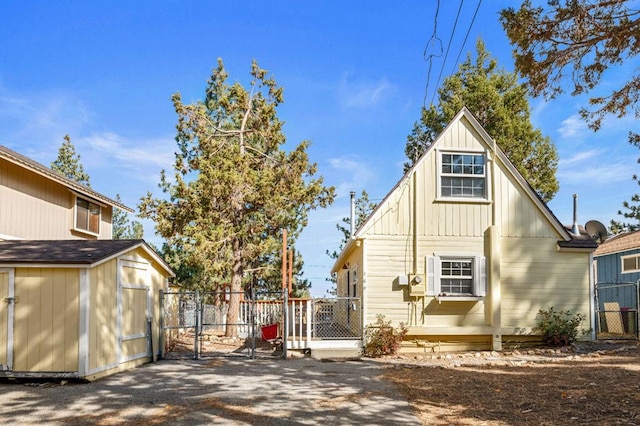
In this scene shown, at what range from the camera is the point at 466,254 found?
14219 millimetres

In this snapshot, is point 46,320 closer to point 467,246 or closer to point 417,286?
point 417,286

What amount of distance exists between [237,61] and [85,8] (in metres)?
11.7

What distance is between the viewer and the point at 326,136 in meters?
22.8

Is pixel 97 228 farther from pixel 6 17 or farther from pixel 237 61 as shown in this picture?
pixel 237 61

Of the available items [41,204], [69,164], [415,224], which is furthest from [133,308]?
[69,164]

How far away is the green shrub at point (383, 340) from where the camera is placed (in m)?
13.5

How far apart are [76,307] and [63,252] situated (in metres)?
1.36

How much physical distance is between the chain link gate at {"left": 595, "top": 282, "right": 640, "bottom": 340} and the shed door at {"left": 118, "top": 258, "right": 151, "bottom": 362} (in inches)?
515

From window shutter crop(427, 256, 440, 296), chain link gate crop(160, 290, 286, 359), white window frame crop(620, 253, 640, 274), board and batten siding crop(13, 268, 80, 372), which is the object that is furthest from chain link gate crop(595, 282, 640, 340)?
board and batten siding crop(13, 268, 80, 372)

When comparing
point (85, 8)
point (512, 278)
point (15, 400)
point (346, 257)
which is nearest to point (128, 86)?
point (85, 8)

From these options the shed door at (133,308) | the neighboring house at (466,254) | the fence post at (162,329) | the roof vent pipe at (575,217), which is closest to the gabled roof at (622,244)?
the roof vent pipe at (575,217)

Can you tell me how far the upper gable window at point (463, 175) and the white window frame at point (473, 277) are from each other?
1.72 m

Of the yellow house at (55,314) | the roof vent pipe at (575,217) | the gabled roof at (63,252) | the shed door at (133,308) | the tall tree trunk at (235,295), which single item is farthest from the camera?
the tall tree trunk at (235,295)

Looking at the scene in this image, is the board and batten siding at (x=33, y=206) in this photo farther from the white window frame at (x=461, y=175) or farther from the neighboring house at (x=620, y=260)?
the neighboring house at (x=620, y=260)
